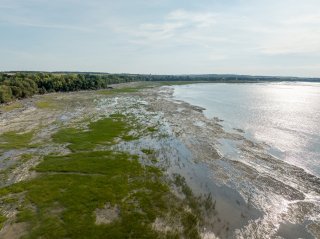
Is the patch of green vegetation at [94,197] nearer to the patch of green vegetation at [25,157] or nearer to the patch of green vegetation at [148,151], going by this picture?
the patch of green vegetation at [25,157]

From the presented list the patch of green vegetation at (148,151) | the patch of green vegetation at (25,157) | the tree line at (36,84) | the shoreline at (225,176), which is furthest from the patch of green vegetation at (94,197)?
the tree line at (36,84)

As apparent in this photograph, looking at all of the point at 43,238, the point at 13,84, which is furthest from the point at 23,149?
the point at 13,84

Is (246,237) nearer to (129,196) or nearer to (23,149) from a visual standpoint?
(129,196)

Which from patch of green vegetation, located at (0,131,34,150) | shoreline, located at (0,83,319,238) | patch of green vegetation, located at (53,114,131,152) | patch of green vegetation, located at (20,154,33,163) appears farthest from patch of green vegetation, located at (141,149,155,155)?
patch of green vegetation, located at (0,131,34,150)

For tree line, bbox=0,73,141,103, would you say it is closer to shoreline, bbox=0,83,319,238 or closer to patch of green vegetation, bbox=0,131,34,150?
shoreline, bbox=0,83,319,238

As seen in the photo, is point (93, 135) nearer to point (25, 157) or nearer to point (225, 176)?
point (25, 157)

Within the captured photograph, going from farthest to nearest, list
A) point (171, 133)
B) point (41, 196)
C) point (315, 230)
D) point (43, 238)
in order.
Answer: point (171, 133) < point (41, 196) < point (315, 230) < point (43, 238)

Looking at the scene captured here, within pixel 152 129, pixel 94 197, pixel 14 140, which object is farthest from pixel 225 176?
pixel 14 140
